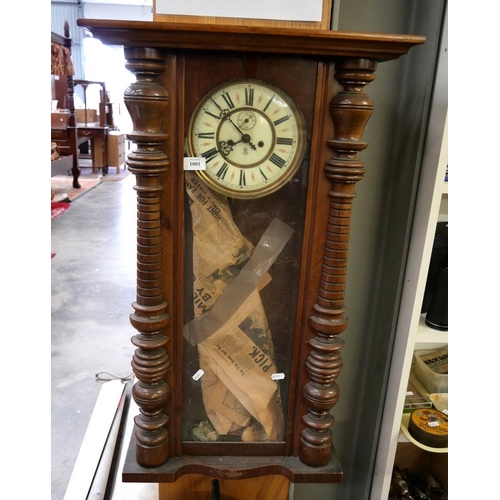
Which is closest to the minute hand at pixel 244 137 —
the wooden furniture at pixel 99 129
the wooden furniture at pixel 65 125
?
the wooden furniture at pixel 65 125

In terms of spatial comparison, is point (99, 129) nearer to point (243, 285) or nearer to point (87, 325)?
point (87, 325)

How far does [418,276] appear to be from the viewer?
2.72ft

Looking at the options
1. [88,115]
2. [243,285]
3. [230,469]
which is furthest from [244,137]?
[88,115]

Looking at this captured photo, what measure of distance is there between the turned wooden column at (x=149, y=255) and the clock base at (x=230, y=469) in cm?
2

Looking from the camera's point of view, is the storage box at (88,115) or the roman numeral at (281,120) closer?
the roman numeral at (281,120)

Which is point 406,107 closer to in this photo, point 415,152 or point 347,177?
point 415,152

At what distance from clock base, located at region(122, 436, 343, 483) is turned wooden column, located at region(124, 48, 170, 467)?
0.02 meters

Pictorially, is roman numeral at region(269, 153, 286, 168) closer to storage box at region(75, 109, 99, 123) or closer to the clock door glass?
the clock door glass

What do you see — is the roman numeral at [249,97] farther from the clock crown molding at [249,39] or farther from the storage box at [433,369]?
the storage box at [433,369]

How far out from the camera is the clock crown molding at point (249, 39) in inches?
22.3

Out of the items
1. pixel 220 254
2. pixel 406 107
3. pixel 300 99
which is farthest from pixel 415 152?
pixel 220 254

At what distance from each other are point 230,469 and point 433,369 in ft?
1.67

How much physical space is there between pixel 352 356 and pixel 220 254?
1.51ft

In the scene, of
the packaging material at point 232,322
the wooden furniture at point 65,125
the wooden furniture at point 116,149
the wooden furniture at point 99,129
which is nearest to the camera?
the packaging material at point 232,322
